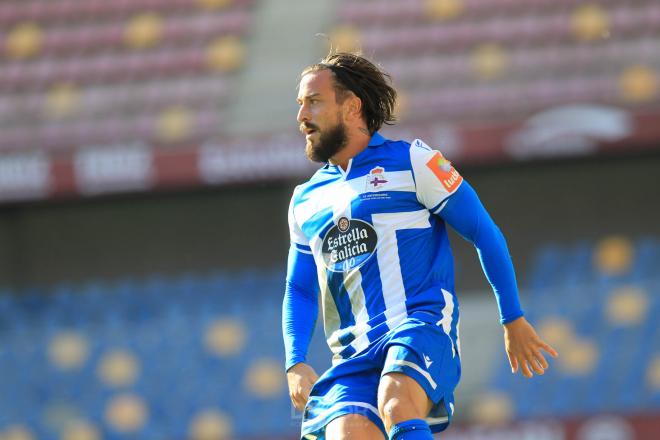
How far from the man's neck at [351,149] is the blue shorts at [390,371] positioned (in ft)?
2.11

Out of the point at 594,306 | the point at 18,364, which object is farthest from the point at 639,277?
the point at 18,364

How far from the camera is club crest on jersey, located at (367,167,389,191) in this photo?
420 centimetres

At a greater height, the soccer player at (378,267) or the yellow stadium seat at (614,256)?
the soccer player at (378,267)

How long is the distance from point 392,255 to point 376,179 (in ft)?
0.91

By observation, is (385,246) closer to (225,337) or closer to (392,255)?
(392,255)

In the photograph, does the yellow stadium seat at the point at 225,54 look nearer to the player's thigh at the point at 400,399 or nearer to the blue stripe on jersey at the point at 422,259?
the blue stripe on jersey at the point at 422,259

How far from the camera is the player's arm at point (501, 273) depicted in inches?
161

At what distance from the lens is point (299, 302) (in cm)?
449

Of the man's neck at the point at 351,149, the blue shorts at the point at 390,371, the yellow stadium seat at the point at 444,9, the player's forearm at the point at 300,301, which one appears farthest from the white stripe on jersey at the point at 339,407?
the yellow stadium seat at the point at 444,9

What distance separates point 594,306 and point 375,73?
6.65m

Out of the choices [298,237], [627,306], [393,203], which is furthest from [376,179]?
[627,306]

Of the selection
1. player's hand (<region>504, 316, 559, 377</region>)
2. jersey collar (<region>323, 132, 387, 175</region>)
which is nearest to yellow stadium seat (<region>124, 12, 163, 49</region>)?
jersey collar (<region>323, 132, 387, 175</region>)

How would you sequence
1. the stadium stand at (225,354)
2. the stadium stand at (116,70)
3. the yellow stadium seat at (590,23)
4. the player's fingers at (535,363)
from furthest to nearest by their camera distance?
1. the stadium stand at (116,70)
2. the yellow stadium seat at (590,23)
3. the stadium stand at (225,354)
4. the player's fingers at (535,363)

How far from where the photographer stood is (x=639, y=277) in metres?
11.0
